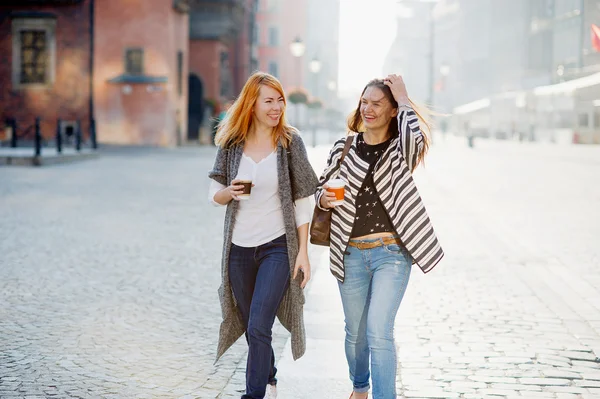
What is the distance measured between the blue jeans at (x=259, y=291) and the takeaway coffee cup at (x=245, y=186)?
37 centimetres

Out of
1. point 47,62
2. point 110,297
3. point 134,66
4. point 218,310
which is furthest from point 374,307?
point 47,62

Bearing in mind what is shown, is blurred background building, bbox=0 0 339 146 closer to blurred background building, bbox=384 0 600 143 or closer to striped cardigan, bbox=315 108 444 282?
blurred background building, bbox=384 0 600 143

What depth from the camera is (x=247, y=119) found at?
176 inches

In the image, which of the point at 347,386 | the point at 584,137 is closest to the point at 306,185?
the point at 347,386

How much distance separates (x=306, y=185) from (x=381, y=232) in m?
0.46

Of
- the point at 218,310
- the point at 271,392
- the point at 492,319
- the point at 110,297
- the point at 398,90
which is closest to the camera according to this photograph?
the point at 398,90

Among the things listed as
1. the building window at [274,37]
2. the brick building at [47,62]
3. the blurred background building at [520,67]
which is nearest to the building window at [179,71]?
the brick building at [47,62]

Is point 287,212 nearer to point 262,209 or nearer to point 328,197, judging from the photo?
point 262,209

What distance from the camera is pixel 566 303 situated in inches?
295

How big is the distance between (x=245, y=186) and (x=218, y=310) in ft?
10.4

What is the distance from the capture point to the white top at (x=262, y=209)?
4473 millimetres

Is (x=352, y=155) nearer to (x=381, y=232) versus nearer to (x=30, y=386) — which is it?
(x=381, y=232)

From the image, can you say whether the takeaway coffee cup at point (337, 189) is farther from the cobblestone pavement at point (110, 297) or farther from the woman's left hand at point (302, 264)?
the cobblestone pavement at point (110, 297)

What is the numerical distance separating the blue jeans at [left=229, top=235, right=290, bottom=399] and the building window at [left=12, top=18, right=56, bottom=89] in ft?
121
